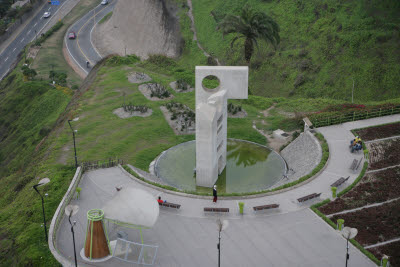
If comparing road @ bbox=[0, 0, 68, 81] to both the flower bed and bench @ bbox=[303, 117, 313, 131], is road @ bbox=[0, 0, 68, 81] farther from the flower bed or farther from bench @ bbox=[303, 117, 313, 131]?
the flower bed

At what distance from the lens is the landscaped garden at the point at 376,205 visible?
103ft

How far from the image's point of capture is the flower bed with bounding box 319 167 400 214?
35.0m

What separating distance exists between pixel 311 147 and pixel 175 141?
562 inches

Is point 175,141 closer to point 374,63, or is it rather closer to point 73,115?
point 73,115

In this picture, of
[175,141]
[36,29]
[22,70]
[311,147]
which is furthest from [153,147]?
[36,29]

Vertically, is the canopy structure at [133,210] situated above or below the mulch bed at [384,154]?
above

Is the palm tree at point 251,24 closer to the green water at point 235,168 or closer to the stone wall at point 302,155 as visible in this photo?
the green water at point 235,168

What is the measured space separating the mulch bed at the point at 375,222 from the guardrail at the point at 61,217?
60.6ft

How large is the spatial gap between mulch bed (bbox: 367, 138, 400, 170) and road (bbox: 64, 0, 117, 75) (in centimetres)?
5542

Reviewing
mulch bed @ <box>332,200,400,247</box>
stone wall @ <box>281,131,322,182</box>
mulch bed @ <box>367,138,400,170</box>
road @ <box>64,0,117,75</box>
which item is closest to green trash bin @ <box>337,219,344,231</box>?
mulch bed @ <box>332,200,400,247</box>

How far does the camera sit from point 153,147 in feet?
162

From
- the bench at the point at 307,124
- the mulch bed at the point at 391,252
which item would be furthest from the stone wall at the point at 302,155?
the mulch bed at the point at 391,252

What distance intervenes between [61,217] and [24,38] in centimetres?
8071

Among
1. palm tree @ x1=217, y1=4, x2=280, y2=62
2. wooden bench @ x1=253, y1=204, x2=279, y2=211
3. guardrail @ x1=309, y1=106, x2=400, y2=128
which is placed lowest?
wooden bench @ x1=253, y1=204, x2=279, y2=211
